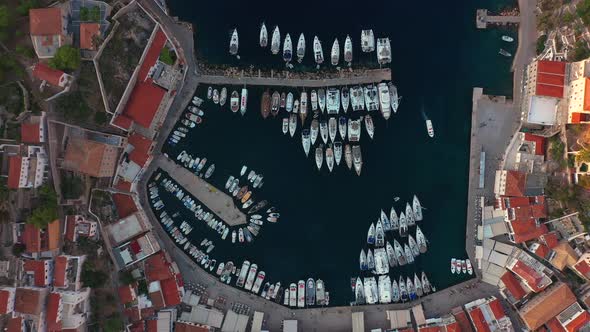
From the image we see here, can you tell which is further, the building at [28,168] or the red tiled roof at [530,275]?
the red tiled roof at [530,275]

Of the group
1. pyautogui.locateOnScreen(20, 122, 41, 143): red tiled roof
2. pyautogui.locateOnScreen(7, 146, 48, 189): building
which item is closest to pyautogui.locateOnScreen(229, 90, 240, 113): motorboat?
pyautogui.locateOnScreen(20, 122, 41, 143): red tiled roof

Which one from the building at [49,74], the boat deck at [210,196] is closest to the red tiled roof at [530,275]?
the boat deck at [210,196]

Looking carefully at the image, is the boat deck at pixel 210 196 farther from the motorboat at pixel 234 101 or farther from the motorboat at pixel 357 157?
the motorboat at pixel 357 157

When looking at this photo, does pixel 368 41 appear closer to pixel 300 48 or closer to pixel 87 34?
pixel 300 48

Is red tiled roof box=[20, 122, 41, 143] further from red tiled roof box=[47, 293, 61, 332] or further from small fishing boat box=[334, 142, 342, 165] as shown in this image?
small fishing boat box=[334, 142, 342, 165]

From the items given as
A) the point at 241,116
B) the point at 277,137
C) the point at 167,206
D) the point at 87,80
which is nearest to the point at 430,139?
the point at 277,137

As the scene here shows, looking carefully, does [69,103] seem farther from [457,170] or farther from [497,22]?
[497,22]
